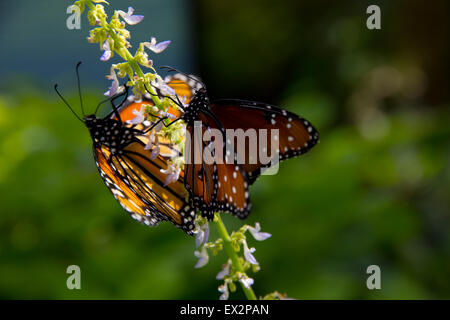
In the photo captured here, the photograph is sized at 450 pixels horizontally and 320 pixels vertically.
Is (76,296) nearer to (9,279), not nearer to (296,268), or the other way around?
(9,279)

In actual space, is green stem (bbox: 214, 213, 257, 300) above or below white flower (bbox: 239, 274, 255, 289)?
above

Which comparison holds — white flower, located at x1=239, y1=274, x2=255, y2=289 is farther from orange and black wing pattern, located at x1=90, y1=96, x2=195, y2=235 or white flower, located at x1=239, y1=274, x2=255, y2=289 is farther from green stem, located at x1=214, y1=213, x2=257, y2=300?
orange and black wing pattern, located at x1=90, y1=96, x2=195, y2=235

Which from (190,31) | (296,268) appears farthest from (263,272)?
(190,31)

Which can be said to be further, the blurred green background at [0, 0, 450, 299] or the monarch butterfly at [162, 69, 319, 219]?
the blurred green background at [0, 0, 450, 299]

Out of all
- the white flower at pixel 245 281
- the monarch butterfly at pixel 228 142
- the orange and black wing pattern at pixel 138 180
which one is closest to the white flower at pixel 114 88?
the monarch butterfly at pixel 228 142

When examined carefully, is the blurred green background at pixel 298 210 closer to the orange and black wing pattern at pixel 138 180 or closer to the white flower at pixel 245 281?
Result: the orange and black wing pattern at pixel 138 180

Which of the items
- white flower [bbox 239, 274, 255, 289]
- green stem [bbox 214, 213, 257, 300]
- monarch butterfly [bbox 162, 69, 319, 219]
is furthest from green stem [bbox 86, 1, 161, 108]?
white flower [bbox 239, 274, 255, 289]
